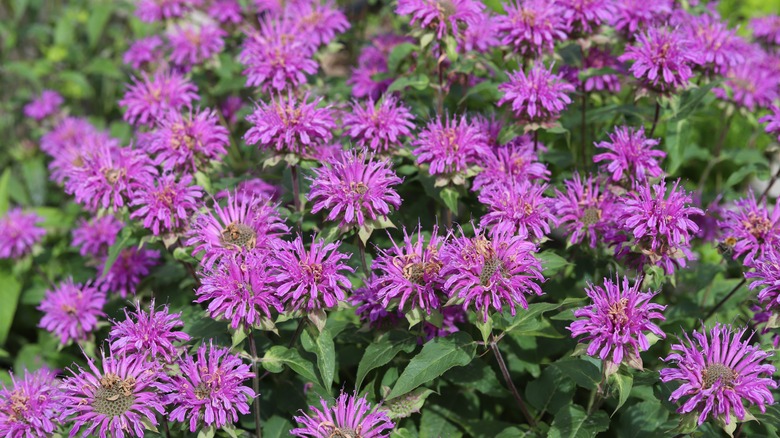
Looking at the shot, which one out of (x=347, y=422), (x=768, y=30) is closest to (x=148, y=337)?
(x=347, y=422)

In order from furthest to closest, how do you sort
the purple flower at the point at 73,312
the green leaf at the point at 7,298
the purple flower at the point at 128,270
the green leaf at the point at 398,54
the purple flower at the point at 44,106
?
the purple flower at the point at 44,106 < the green leaf at the point at 7,298 < the green leaf at the point at 398,54 < the purple flower at the point at 128,270 < the purple flower at the point at 73,312

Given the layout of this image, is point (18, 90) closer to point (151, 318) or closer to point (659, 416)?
point (151, 318)

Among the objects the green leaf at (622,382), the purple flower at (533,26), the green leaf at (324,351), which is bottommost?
the green leaf at (324,351)

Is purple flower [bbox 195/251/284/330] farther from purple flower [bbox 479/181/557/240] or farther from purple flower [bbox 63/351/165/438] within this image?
purple flower [bbox 479/181/557/240]

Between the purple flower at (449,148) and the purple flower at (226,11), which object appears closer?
the purple flower at (449,148)

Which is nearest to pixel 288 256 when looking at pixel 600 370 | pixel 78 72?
pixel 600 370

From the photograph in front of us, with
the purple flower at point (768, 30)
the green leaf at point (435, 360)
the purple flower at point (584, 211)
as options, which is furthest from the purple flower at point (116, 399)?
the purple flower at point (768, 30)

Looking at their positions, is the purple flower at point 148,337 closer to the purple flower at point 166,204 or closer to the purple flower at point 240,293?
the purple flower at point 240,293
